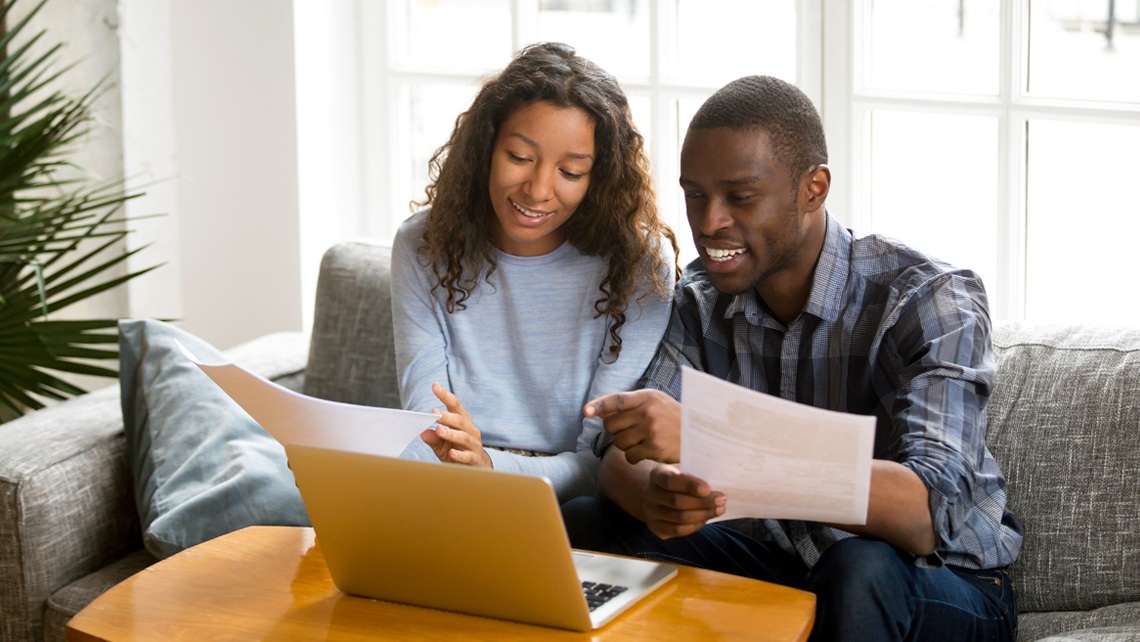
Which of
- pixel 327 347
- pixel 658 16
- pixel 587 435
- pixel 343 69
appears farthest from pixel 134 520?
pixel 658 16

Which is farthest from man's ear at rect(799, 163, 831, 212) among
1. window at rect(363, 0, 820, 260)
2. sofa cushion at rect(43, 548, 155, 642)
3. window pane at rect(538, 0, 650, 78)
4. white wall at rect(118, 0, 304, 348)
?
white wall at rect(118, 0, 304, 348)

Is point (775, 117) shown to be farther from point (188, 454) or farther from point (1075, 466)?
A: point (188, 454)

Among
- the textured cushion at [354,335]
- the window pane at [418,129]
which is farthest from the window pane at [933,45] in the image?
the textured cushion at [354,335]

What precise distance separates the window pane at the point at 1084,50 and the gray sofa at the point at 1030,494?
59cm

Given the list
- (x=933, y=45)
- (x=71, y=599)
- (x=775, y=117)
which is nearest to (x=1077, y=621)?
(x=775, y=117)

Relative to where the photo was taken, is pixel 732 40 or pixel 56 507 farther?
pixel 732 40

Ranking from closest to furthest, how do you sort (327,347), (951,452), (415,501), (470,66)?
(415,501), (951,452), (327,347), (470,66)

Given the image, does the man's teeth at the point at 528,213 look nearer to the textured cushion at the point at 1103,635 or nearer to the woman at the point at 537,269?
the woman at the point at 537,269

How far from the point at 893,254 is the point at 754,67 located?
1029 millimetres

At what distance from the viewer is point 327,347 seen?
2398 millimetres

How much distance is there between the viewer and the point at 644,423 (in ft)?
4.89

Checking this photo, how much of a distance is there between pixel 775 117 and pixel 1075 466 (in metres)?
0.70

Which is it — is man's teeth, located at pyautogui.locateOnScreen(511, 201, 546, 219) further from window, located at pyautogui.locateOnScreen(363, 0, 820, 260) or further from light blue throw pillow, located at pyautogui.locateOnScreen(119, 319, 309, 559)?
window, located at pyautogui.locateOnScreen(363, 0, 820, 260)

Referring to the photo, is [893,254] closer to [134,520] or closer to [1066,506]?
[1066,506]
